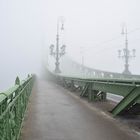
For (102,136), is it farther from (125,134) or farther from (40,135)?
(40,135)

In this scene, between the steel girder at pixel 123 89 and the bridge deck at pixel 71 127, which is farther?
the steel girder at pixel 123 89

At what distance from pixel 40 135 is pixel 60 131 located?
817 mm

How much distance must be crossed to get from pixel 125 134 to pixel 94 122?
2134mm

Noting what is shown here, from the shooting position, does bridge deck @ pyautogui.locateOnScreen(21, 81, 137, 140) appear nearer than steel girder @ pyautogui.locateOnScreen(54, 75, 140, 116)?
Yes

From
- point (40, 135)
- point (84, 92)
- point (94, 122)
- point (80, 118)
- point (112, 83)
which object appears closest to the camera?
point (40, 135)

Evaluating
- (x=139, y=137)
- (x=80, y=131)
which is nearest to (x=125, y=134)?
(x=139, y=137)

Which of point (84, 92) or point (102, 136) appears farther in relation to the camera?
point (84, 92)

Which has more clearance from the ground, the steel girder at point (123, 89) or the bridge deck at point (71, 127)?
the steel girder at point (123, 89)

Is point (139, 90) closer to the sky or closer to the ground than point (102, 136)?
closer to the sky

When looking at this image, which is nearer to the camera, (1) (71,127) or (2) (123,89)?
(1) (71,127)

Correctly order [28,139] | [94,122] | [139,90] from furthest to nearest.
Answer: [94,122] → [139,90] → [28,139]

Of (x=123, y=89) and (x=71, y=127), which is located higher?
(x=123, y=89)

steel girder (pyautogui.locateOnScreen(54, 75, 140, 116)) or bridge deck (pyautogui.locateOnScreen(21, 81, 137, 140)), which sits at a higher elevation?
steel girder (pyautogui.locateOnScreen(54, 75, 140, 116))

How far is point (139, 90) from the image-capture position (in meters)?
9.94
